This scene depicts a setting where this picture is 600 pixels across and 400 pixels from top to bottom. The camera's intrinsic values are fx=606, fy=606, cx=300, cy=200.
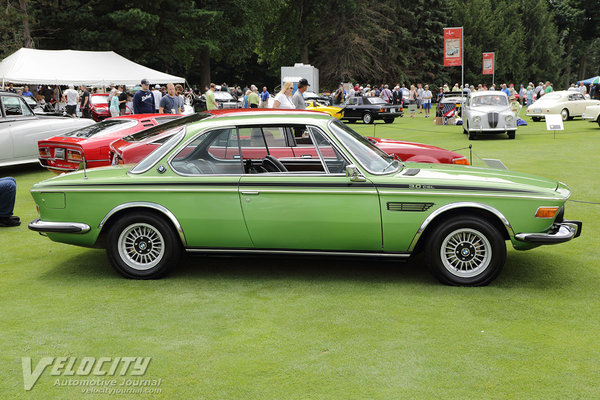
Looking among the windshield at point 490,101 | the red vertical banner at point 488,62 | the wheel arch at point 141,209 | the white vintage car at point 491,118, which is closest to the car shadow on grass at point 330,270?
the wheel arch at point 141,209

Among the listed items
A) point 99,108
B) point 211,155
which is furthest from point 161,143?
point 99,108

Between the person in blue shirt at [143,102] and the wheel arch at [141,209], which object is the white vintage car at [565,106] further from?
the wheel arch at [141,209]

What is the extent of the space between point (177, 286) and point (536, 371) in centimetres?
338

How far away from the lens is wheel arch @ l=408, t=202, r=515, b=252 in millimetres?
5531

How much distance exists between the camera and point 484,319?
4914mm

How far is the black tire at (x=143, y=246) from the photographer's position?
19.6ft

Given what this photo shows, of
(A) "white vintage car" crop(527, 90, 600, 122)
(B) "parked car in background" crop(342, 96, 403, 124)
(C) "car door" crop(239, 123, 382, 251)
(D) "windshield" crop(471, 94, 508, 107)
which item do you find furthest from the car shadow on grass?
(A) "white vintage car" crop(527, 90, 600, 122)

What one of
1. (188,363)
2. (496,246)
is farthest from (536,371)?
(188,363)

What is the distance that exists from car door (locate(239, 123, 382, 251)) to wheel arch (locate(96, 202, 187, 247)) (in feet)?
2.26

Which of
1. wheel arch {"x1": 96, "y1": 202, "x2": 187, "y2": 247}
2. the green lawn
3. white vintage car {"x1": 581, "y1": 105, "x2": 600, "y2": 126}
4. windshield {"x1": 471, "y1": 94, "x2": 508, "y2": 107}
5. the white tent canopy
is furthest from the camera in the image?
white vintage car {"x1": 581, "y1": 105, "x2": 600, "y2": 126}

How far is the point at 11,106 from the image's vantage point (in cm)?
1341

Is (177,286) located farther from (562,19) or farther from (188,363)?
(562,19)

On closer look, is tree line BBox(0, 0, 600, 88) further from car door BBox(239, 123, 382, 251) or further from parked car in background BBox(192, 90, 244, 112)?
car door BBox(239, 123, 382, 251)

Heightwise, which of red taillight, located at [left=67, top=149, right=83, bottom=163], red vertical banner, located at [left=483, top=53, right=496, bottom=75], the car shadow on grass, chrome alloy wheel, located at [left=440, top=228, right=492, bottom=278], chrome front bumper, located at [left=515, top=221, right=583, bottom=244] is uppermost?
red vertical banner, located at [left=483, top=53, right=496, bottom=75]
